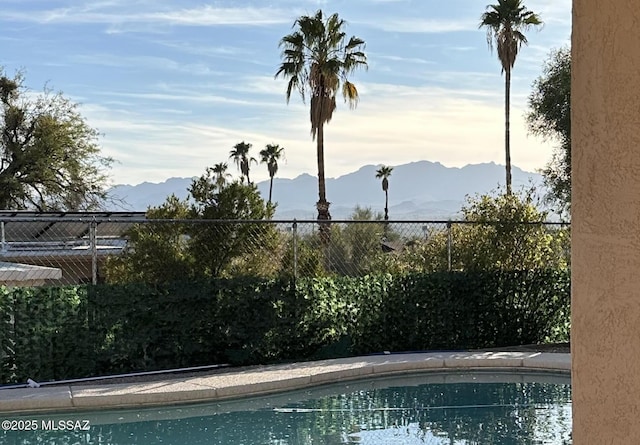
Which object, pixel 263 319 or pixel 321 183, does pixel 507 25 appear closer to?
pixel 321 183

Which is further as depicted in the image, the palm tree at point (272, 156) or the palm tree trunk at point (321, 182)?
the palm tree at point (272, 156)

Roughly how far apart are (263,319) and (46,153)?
731 inches

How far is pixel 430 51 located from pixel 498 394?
11.1 metres

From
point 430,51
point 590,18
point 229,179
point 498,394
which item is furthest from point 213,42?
point 590,18

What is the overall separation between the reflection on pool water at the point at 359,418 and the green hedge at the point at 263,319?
1.39 metres

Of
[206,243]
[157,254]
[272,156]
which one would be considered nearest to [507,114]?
[206,243]

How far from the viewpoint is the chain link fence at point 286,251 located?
10.0 m

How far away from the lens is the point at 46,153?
1001 inches

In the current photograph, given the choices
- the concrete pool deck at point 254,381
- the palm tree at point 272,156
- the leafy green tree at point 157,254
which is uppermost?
the palm tree at point 272,156

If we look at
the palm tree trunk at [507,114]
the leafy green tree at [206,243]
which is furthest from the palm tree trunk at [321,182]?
the leafy green tree at [206,243]

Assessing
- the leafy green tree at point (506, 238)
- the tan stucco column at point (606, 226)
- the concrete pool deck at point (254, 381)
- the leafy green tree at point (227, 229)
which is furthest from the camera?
the leafy green tree at point (506, 238)

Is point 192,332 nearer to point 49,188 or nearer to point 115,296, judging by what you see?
point 115,296

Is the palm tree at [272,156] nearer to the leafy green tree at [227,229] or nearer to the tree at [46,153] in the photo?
the tree at [46,153]

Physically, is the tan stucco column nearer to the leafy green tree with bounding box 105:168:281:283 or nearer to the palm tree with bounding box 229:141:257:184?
the leafy green tree with bounding box 105:168:281:283
